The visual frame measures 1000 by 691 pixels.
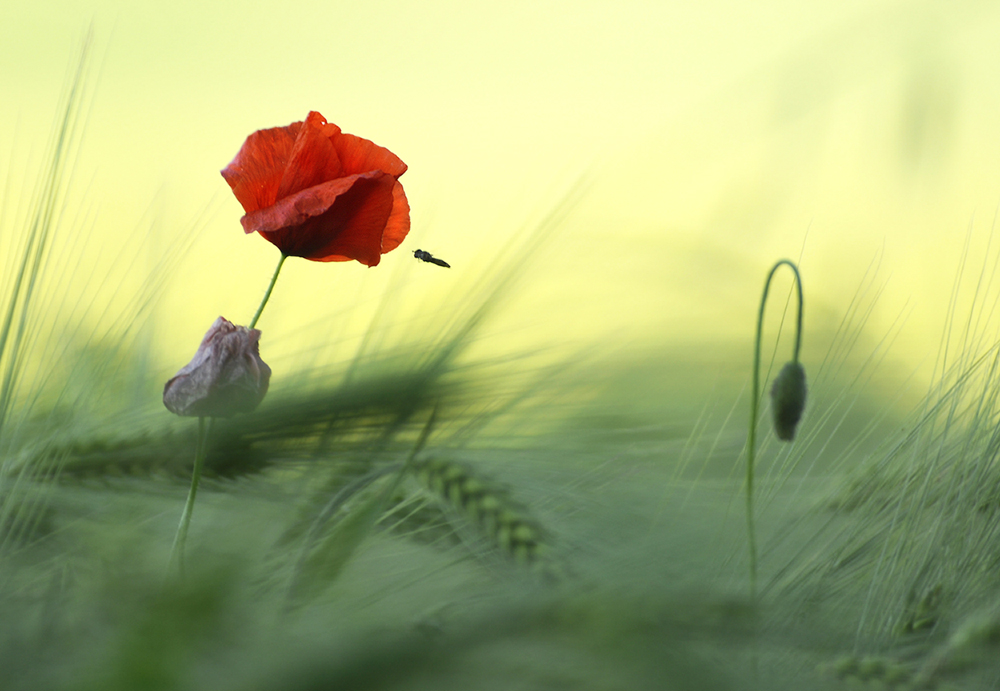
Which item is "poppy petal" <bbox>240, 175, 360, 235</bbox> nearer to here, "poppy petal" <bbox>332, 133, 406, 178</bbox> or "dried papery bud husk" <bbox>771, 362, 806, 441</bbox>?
"poppy petal" <bbox>332, 133, 406, 178</bbox>

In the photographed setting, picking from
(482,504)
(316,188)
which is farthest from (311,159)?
(482,504)

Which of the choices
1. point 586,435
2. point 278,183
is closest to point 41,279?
point 278,183

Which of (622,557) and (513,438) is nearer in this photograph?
(622,557)

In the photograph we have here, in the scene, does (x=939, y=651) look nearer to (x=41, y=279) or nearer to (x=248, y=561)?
(x=248, y=561)

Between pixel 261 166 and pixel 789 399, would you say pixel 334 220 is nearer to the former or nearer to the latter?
pixel 261 166

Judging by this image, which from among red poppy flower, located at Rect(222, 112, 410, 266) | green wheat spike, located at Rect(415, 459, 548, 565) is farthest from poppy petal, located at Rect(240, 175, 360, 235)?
green wheat spike, located at Rect(415, 459, 548, 565)
